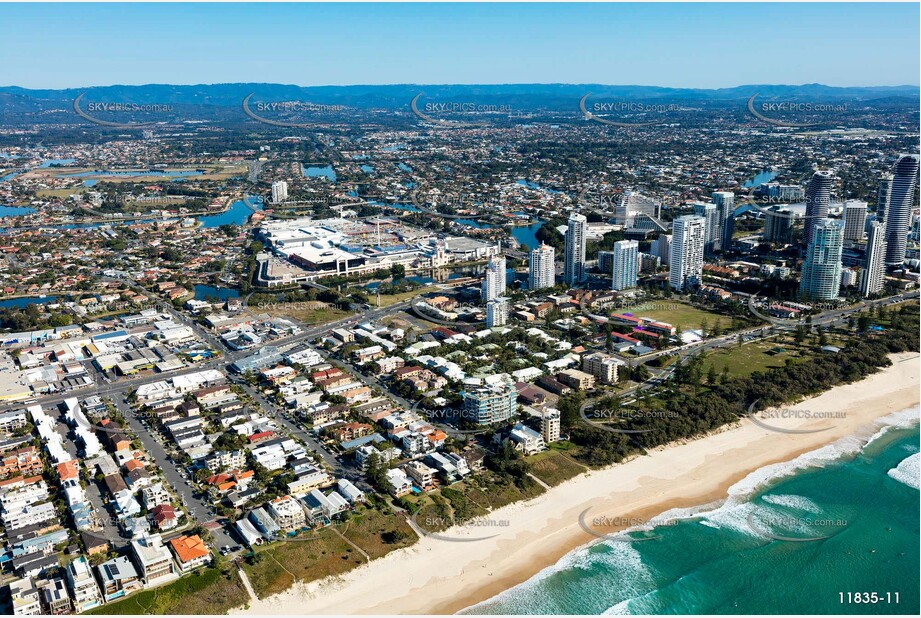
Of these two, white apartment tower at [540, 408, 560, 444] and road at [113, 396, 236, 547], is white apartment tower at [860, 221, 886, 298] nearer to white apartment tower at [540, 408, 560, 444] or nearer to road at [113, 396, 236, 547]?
white apartment tower at [540, 408, 560, 444]

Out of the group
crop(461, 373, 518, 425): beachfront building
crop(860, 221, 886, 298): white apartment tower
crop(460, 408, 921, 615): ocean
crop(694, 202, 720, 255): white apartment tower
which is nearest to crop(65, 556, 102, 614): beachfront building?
crop(460, 408, 921, 615): ocean

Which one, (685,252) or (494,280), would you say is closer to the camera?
(494,280)

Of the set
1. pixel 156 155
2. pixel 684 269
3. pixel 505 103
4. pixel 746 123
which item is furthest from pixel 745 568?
pixel 505 103

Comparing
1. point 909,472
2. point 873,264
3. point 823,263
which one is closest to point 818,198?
point 873,264

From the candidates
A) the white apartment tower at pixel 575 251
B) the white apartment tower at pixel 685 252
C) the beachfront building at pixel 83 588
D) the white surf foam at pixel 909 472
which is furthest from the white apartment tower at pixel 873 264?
the beachfront building at pixel 83 588

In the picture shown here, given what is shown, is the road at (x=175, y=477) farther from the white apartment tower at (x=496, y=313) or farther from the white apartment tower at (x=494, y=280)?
the white apartment tower at (x=494, y=280)

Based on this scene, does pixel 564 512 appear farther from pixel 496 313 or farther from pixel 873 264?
pixel 873 264
